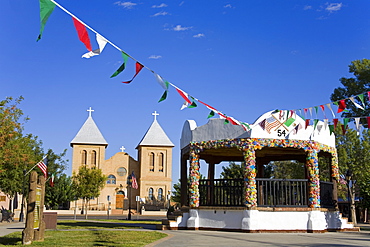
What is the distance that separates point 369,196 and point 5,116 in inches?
816

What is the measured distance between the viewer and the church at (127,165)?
227 ft

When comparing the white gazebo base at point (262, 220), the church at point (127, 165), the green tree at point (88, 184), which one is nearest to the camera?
the white gazebo base at point (262, 220)

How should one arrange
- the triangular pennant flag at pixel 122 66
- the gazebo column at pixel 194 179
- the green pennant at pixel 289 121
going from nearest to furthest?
1. the triangular pennant flag at pixel 122 66
2. the green pennant at pixel 289 121
3. the gazebo column at pixel 194 179

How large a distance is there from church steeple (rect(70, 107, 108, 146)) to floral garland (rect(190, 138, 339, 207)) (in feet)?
173

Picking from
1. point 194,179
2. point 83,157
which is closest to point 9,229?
point 194,179

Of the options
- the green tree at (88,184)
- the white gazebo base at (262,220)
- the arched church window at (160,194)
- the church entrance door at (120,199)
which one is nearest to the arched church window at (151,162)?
the arched church window at (160,194)

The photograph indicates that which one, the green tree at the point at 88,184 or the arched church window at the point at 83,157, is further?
the arched church window at the point at 83,157

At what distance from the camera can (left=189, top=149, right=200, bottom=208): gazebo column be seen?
62.3 feet

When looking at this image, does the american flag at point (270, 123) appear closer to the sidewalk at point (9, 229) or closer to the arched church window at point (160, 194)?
the sidewalk at point (9, 229)

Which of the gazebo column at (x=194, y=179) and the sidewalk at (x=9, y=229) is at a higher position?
the gazebo column at (x=194, y=179)

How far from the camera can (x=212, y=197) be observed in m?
19.1

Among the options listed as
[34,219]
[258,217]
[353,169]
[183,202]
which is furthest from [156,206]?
[34,219]

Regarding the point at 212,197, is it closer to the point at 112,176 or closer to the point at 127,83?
the point at 127,83

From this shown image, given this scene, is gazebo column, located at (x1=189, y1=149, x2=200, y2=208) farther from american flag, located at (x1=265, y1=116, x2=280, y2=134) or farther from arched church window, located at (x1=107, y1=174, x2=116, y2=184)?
arched church window, located at (x1=107, y1=174, x2=116, y2=184)
